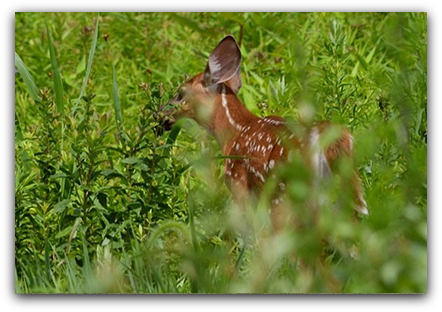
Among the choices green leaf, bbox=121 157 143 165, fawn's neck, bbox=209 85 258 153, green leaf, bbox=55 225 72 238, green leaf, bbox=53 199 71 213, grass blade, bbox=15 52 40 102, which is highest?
grass blade, bbox=15 52 40 102

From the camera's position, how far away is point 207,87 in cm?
443

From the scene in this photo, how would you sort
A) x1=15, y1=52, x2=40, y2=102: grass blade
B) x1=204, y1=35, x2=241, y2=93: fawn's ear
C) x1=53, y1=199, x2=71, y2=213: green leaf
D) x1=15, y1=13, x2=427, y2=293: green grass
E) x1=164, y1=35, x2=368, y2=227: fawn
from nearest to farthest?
x1=15, y1=13, x2=427, y2=293: green grass, x1=164, y1=35, x2=368, y2=227: fawn, x1=53, y1=199, x2=71, y2=213: green leaf, x1=15, y1=52, x2=40, y2=102: grass blade, x1=204, y1=35, x2=241, y2=93: fawn's ear

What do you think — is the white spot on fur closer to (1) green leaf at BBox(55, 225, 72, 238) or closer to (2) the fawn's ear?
(2) the fawn's ear

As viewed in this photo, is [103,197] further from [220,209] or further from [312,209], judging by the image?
[312,209]

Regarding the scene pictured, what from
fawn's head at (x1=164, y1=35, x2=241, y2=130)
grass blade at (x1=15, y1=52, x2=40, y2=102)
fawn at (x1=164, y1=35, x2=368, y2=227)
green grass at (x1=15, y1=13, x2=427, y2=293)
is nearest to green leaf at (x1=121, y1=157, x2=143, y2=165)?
green grass at (x1=15, y1=13, x2=427, y2=293)

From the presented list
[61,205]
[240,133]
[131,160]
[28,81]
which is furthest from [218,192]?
[28,81]

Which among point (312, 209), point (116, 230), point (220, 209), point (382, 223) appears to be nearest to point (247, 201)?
point (116, 230)

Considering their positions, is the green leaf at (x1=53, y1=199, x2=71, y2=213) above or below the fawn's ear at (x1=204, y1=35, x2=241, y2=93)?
below

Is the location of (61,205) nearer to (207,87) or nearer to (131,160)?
(131,160)

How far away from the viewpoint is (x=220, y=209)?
3.02m

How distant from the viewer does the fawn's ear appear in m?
4.15
